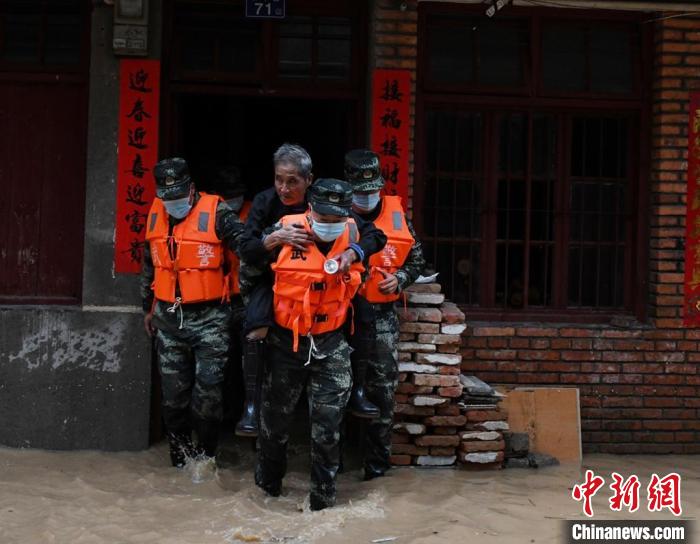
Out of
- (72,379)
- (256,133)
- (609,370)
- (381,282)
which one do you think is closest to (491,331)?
(609,370)

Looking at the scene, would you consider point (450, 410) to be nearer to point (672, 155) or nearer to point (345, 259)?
point (345, 259)

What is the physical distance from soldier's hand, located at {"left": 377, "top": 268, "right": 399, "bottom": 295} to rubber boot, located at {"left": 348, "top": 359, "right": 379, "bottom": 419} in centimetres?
53

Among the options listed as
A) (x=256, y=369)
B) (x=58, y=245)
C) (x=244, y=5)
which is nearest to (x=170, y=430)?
(x=256, y=369)

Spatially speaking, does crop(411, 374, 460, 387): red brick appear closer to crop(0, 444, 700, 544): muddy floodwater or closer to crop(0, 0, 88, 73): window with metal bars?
crop(0, 444, 700, 544): muddy floodwater

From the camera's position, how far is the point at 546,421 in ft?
22.5

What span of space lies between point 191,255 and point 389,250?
1258mm

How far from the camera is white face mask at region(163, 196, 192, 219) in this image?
5961 millimetres

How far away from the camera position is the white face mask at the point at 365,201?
19.5 ft

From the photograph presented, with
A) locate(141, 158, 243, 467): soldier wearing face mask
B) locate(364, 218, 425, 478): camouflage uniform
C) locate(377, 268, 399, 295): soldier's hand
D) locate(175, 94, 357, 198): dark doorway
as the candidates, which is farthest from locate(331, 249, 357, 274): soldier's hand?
locate(175, 94, 357, 198): dark doorway

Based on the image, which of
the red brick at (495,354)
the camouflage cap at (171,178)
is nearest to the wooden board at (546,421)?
the red brick at (495,354)

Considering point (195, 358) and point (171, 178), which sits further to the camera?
point (195, 358)

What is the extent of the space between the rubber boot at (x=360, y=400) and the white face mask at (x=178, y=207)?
1498mm

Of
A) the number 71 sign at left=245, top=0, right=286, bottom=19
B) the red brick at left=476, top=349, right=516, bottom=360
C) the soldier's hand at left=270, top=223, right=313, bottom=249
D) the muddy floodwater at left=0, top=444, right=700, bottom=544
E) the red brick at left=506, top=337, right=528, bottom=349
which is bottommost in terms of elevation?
the muddy floodwater at left=0, top=444, right=700, bottom=544

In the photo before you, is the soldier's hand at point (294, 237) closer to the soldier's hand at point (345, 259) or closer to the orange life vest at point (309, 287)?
the orange life vest at point (309, 287)
